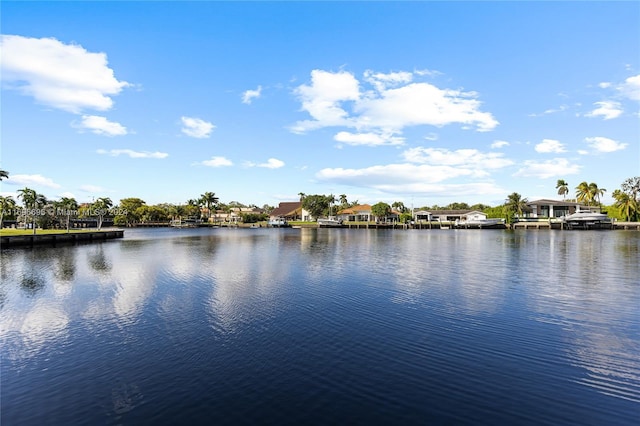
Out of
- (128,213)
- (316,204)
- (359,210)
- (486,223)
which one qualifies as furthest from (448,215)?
(128,213)

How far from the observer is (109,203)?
17262cm

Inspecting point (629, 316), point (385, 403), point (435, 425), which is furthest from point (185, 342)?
point (629, 316)

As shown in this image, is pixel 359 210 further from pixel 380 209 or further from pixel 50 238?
pixel 50 238

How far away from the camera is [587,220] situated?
116m

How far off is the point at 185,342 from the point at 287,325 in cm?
497

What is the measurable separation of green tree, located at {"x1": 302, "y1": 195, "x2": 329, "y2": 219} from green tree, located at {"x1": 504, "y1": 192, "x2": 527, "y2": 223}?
79.4 meters

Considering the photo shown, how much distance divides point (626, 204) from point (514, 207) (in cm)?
3587

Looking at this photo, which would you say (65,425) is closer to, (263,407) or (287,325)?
(263,407)

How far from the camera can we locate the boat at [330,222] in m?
155

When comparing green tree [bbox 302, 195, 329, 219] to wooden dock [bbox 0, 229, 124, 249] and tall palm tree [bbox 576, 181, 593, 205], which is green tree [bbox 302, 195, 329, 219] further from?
tall palm tree [bbox 576, 181, 593, 205]

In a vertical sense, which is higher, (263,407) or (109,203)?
(109,203)

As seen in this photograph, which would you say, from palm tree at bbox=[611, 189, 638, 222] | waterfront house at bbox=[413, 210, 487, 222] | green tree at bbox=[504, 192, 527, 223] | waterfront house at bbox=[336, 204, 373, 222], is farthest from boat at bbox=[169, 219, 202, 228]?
palm tree at bbox=[611, 189, 638, 222]

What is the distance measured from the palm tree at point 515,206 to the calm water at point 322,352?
388ft

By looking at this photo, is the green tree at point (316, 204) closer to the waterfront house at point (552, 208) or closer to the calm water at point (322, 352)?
the waterfront house at point (552, 208)
